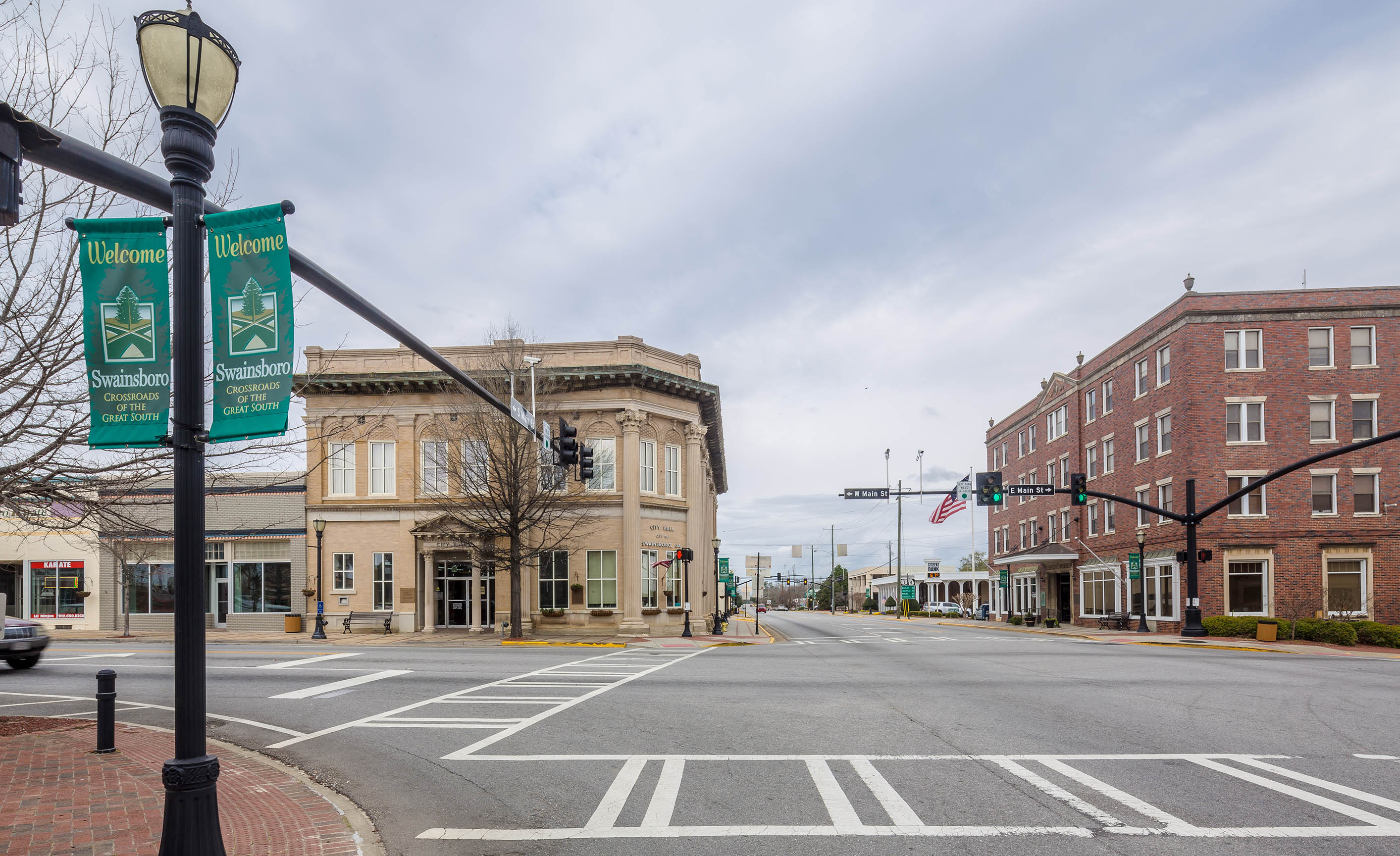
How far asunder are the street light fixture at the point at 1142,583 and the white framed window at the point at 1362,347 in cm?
1123

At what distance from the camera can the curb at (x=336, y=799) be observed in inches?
259

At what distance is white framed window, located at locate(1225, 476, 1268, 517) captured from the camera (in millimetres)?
36719

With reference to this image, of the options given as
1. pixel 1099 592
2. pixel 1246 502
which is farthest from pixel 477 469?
pixel 1099 592

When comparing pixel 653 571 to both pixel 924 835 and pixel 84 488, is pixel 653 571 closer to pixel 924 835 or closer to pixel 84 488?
pixel 84 488

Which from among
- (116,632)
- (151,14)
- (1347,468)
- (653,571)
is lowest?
(116,632)

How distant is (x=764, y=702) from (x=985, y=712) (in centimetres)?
342

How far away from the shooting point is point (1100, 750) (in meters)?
9.96

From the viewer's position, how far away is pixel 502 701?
14461 mm

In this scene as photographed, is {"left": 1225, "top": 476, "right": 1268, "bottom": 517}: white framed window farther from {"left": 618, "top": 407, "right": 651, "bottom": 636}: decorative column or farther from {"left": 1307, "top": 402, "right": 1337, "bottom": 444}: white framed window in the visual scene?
{"left": 618, "top": 407, "right": 651, "bottom": 636}: decorative column

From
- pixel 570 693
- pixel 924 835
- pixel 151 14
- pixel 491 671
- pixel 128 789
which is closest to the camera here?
pixel 151 14

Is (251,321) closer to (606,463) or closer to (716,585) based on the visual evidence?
(606,463)

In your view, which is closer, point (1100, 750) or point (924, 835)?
point (924, 835)

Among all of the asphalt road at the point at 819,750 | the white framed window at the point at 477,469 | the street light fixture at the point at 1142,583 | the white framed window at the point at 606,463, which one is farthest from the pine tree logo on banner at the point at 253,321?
the street light fixture at the point at 1142,583

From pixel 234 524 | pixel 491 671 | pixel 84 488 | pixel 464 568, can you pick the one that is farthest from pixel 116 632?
pixel 84 488
